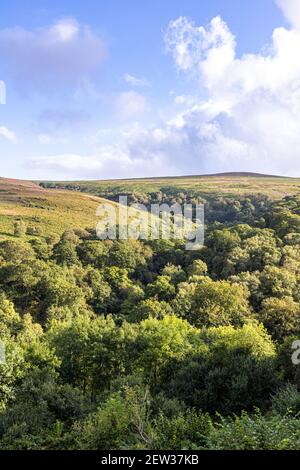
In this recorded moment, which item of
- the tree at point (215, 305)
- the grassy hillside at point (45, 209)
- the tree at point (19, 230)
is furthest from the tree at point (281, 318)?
the grassy hillside at point (45, 209)

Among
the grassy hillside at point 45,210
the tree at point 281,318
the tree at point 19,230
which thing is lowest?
the tree at point 281,318

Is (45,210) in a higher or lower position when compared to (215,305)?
higher

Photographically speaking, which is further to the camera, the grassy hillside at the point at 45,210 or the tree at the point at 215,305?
the grassy hillside at the point at 45,210

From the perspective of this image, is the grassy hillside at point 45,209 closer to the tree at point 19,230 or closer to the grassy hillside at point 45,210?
the grassy hillside at point 45,210

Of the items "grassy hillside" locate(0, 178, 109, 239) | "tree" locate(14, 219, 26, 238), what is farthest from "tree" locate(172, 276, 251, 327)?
"grassy hillside" locate(0, 178, 109, 239)

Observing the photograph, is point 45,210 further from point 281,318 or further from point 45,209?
point 281,318

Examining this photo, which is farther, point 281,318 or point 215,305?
point 215,305

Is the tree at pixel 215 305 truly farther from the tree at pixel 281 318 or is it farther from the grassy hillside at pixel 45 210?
the grassy hillside at pixel 45 210

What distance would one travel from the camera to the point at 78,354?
3791cm

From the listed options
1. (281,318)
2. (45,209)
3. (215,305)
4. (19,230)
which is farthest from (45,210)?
(281,318)

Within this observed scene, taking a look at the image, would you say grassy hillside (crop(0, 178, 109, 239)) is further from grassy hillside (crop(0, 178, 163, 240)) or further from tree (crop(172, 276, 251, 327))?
tree (crop(172, 276, 251, 327))

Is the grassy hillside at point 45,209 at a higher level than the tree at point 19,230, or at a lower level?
higher

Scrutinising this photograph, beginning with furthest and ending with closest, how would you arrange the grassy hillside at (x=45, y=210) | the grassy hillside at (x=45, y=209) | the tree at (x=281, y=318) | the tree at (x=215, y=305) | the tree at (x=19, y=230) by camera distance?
the grassy hillside at (x=45, y=209)
the grassy hillside at (x=45, y=210)
the tree at (x=19, y=230)
the tree at (x=215, y=305)
the tree at (x=281, y=318)

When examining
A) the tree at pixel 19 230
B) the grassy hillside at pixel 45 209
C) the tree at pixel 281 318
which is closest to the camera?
the tree at pixel 281 318
